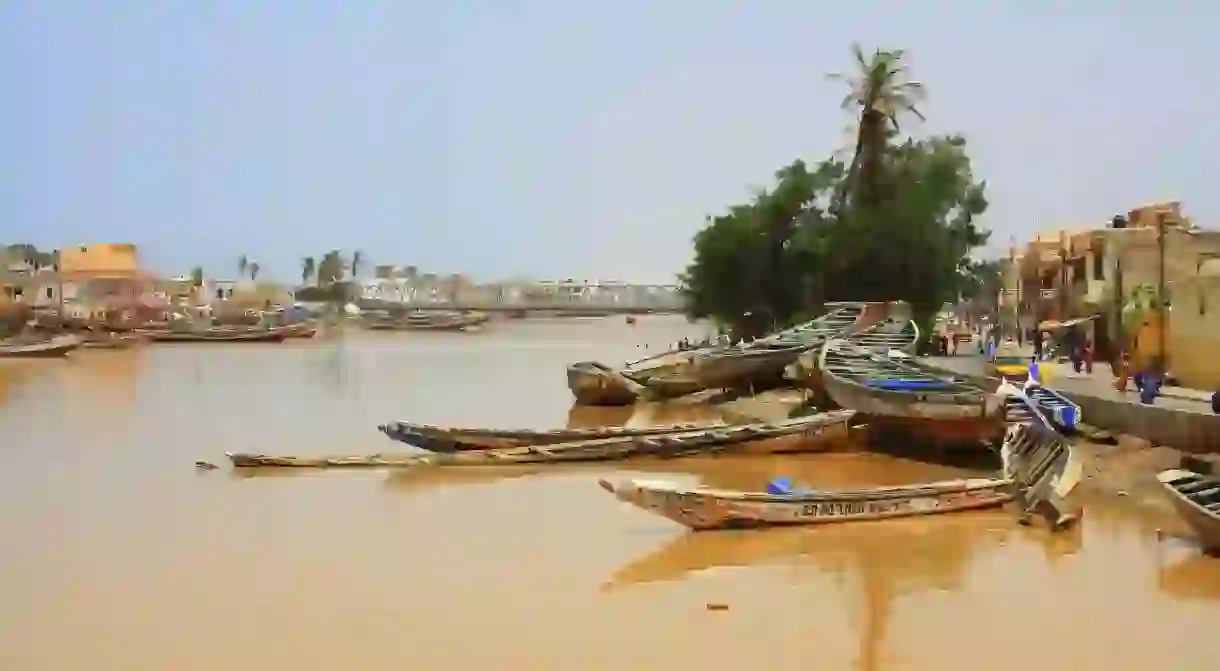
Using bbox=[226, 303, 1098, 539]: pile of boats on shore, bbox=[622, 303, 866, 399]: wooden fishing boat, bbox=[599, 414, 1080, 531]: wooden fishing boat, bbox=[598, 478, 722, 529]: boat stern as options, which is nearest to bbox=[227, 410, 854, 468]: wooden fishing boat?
bbox=[226, 303, 1098, 539]: pile of boats on shore

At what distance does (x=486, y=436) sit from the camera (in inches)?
907

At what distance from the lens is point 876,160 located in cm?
4041

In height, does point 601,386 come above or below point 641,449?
above

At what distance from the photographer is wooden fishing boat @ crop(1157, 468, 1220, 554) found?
44.1 feet

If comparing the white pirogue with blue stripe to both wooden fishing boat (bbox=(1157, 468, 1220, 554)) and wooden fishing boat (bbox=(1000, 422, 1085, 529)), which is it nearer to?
wooden fishing boat (bbox=(1000, 422, 1085, 529))

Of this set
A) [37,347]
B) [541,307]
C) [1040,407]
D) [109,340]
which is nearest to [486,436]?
[1040,407]

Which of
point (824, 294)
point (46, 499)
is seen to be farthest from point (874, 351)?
point (46, 499)

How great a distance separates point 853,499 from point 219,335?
90.5 metres

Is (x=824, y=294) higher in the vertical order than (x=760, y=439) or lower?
higher

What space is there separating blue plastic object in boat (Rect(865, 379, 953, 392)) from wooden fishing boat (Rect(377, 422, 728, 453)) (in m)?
3.02

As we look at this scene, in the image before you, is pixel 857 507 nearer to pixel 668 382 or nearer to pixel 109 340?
pixel 668 382

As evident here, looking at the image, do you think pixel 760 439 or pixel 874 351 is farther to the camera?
pixel 874 351

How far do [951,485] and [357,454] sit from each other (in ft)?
41.2

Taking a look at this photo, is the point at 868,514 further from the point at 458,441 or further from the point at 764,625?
the point at 458,441
